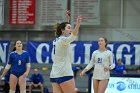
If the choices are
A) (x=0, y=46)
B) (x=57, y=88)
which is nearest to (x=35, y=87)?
(x=0, y=46)

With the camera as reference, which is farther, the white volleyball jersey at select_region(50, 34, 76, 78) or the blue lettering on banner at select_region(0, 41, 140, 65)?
the blue lettering on banner at select_region(0, 41, 140, 65)

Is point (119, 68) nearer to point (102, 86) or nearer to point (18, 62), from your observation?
point (18, 62)

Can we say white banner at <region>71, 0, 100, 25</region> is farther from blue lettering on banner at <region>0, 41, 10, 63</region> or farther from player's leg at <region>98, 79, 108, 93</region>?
player's leg at <region>98, 79, 108, 93</region>

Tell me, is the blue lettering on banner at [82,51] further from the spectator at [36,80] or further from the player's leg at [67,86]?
the player's leg at [67,86]

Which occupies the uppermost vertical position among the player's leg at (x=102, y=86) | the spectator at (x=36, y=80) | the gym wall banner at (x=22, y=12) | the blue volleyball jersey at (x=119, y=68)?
the gym wall banner at (x=22, y=12)

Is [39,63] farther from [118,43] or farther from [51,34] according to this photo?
A: [118,43]

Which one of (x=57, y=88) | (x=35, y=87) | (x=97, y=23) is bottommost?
(x=35, y=87)

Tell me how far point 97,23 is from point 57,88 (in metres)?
11.7

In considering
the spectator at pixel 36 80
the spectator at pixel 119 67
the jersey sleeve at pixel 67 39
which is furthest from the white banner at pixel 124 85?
the spectator at pixel 36 80

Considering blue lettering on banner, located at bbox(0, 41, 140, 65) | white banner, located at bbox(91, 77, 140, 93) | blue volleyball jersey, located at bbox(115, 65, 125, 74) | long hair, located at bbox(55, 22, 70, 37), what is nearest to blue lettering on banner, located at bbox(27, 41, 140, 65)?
blue lettering on banner, located at bbox(0, 41, 140, 65)

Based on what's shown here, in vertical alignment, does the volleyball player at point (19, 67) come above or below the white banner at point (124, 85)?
above

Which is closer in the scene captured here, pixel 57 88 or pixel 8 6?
pixel 57 88

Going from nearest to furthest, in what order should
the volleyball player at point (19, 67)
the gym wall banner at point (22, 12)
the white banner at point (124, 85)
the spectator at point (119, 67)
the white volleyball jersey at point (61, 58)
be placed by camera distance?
the white volleyball jersey at point (61, 58), the volleyball player at point (19, 67), the white banner at point (124, 85), the spectator at point (119, 67), the gym wall banner at point (22, 12)

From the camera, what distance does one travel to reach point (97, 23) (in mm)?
17000
